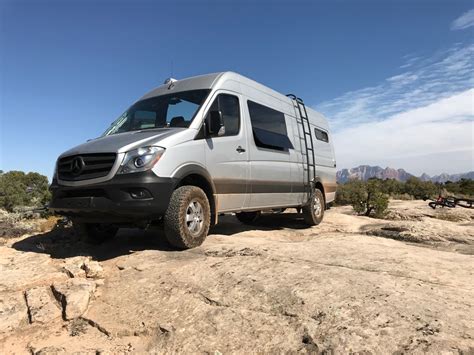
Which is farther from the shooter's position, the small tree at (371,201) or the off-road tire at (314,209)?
the small tree at (371,201)

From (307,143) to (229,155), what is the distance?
132 inches

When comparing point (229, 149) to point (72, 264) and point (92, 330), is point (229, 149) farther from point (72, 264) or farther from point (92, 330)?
point (92, 330)

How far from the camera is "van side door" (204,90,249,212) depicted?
5.60 meters

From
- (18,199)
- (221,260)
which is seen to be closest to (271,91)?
(221,260)

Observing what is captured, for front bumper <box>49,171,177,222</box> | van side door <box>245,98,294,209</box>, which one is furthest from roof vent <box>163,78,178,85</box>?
front bumper <box>49,171,177,222</box>

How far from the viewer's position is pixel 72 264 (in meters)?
4.73

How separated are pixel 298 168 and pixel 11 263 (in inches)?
211

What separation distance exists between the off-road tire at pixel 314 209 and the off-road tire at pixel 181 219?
3.92 meters

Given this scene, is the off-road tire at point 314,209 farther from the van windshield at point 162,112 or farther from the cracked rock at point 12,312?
the cracked rock at point 12,312

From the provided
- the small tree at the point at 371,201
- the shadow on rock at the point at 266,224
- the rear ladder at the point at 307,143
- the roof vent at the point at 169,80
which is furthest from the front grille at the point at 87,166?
the small tree at the point at 371,201

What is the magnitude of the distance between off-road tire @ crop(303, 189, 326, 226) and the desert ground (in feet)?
10.0

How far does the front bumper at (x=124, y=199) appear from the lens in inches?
178

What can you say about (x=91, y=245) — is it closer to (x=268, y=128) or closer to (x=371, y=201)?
(x=268, y=128)

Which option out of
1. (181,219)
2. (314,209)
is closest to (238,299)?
(181,219)
